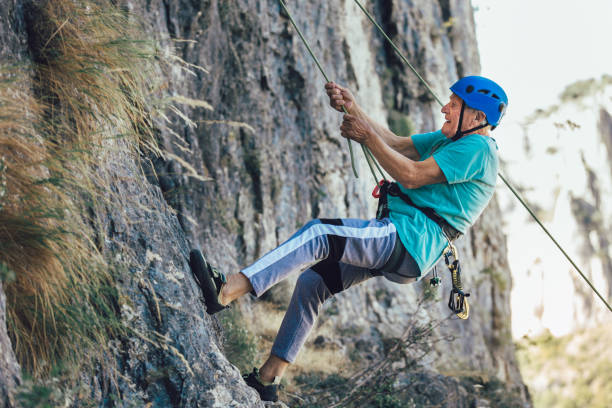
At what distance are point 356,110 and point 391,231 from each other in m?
1.15

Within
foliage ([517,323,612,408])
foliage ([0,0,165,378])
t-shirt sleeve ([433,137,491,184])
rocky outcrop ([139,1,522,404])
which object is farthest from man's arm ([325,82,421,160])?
foliage ([517,323,612,408])

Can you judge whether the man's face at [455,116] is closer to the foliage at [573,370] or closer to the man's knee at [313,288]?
the man's knee at [313,288]

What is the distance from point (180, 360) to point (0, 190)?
1.39m

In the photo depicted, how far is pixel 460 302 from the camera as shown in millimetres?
4727

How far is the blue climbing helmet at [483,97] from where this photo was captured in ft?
15.0

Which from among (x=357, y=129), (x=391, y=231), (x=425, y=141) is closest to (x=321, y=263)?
(x=391, y=231)

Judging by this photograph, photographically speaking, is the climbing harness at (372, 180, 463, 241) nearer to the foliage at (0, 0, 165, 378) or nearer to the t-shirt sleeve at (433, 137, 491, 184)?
the t-shirt sleeve at (433, 137, 491, 184)

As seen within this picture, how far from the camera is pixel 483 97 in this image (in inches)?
179

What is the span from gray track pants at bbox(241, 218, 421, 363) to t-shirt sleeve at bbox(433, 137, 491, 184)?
537mm

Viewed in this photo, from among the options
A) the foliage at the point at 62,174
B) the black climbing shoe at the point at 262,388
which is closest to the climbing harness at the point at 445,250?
the black climbing shoe at the point at 262,388

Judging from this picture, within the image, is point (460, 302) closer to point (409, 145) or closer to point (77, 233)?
point (409, 145)

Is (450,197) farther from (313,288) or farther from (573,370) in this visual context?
(573,370)

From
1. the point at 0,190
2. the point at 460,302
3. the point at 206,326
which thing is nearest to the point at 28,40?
the point at 0,190

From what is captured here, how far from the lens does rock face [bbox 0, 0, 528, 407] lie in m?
3.87
